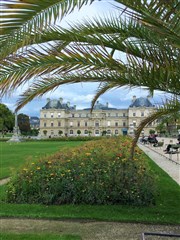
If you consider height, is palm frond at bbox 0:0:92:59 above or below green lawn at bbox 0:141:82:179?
above

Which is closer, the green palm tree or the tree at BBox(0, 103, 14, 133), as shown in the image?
the green palm tree

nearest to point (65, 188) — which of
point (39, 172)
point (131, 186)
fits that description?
point (39, 172)

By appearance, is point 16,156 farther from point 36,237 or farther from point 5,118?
point 5,118

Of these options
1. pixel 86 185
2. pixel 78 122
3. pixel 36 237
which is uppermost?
pixel 78 122

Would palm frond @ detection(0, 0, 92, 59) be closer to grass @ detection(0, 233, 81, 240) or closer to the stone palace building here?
grass @ detection(0, 233, 81, 240)

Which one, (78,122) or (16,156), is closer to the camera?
(16,156)

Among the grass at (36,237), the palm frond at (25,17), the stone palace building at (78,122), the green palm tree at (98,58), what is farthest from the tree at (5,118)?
the palm frond at (25,17)

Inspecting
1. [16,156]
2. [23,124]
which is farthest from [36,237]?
[23,124]

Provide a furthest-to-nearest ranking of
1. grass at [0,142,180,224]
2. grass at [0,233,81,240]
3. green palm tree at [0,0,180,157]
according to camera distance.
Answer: grass at [0,142,180,224] → grass at [0,233,81,240] → green palm tree at [0,0,180,157]

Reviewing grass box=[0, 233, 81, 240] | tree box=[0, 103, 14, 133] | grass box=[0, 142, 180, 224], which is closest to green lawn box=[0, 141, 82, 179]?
grass box=[0, 142, 180, 224]

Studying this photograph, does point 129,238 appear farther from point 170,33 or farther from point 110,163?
point 170,33

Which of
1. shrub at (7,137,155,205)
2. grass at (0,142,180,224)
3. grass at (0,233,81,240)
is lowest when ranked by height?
grass at (0,233,81,240)

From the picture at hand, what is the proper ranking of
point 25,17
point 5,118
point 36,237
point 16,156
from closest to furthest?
point 25,17, point 36,237, point 16,156, point 5,118

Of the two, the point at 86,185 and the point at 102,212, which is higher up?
the point at 86,185
